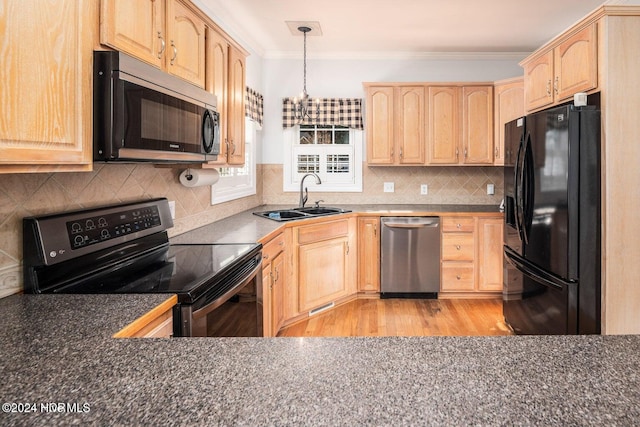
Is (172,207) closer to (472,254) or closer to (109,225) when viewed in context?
(109,225)

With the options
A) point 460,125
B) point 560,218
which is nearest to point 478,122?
point 460,125

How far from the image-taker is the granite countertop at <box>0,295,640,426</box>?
64 cm

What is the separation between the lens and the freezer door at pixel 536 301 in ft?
8.00

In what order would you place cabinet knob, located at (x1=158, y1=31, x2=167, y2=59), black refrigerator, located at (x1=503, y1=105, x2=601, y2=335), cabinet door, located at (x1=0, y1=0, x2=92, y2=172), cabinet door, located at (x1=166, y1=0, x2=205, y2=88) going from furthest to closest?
black refrigerator, located at (x1=503, y1=105, x2=601, y2=335) → cabinet door, located at (x1=166, y1=0, x2=205, y2=88) → cabinet knob, located at (x1=158, y1=31, x2=167, y2=59) → cabinet door, located at (x1=0, y1=0, x2=92, y2=172)

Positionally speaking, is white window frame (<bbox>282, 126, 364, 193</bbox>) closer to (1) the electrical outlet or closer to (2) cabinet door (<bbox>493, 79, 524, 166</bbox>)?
Answer: (2) cabinet door (<bbox>493, 79, 524, 166</bbox>)

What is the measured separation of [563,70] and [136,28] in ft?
8.19

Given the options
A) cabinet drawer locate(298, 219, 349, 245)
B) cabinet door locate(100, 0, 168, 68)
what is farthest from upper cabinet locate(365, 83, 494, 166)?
cabinet door locate(100, 0, 168, 68)

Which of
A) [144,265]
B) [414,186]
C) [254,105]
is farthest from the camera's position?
[414,186]

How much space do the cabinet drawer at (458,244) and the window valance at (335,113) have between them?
4.99 feet

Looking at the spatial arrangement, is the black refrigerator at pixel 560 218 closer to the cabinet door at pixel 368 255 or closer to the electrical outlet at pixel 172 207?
the cabinet door at pixel 368 255

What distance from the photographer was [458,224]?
4102mm

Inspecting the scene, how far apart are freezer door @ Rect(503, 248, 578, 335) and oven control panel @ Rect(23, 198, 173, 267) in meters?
2.27

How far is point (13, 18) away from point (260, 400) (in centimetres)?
112

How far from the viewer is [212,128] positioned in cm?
229
